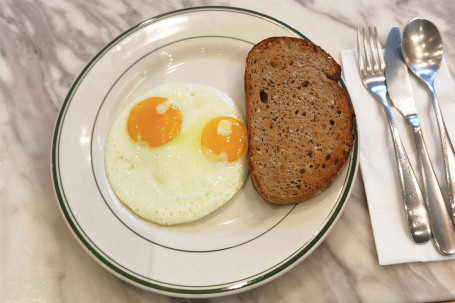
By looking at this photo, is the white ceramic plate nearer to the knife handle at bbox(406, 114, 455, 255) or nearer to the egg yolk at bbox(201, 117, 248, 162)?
the egg yolk at bbox(201, 117, 248, 162)

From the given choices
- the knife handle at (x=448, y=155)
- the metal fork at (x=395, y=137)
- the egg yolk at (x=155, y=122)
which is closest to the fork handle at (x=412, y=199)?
the metal fork at (x=395, y=137)

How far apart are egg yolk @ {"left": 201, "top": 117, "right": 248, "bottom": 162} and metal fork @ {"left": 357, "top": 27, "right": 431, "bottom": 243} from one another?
2.03 feet

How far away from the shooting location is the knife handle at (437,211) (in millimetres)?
1256

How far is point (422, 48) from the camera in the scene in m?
1.64

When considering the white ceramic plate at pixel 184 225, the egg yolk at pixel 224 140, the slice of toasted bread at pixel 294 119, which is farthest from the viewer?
the egg yolk at pixel 224 140

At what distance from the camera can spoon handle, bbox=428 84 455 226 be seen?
1303 mm

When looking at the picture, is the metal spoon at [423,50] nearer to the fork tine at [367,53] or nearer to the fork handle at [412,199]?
the fork tine at [367,53]

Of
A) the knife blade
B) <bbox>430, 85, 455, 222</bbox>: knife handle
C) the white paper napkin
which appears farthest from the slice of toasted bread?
<bbox>430, 85, 455, 222</bbox>: knife handle

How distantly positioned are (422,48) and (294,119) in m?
0.75

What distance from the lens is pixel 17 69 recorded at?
6.06 feet

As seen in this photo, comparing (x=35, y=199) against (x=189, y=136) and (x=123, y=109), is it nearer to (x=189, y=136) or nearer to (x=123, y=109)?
(x=123, y=109)

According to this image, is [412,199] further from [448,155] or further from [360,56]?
[360,56]

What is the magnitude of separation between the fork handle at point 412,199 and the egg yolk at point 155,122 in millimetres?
920

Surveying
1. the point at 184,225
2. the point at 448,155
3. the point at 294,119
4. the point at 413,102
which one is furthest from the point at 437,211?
the point at 184,225
